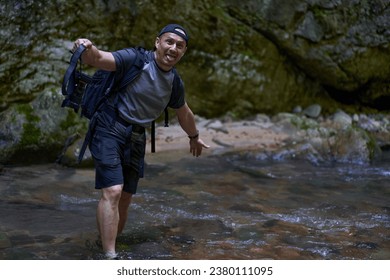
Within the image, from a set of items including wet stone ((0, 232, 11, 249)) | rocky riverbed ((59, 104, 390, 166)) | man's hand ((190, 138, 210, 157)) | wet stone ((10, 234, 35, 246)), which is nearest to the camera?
wet stone ((0, 232, 11, 249))

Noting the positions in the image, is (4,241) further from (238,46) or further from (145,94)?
(238,46)

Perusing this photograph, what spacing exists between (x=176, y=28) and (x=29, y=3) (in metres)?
6.65

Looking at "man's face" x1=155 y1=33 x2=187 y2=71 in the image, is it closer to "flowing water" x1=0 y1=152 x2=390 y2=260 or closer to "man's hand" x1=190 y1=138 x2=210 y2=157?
"man's hand" x1=190 y1=138 x2=210 y2=157

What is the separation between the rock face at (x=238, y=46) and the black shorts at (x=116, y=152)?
5674 mm

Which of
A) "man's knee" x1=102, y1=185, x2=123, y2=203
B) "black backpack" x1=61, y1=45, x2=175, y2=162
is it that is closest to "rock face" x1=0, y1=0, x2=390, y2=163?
"black backpack" x1=61, y1=45, x2=175, y2=162

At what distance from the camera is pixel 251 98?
12477mm

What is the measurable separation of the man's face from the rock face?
231 inches

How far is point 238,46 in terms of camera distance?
12.3 m

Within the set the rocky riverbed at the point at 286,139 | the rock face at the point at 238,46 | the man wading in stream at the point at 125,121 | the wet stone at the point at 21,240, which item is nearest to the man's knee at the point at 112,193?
the man wading in stream at the point at 125,121

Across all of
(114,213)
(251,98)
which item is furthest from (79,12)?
(114,213)

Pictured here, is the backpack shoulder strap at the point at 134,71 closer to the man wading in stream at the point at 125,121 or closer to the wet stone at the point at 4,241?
the man wading in stream at the point at 125,121

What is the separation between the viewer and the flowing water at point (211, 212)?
502 cm

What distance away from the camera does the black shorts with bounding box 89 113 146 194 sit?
449 cm

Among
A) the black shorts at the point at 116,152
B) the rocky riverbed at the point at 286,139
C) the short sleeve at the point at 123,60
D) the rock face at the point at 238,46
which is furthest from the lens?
the rock face at the point at 238,46
